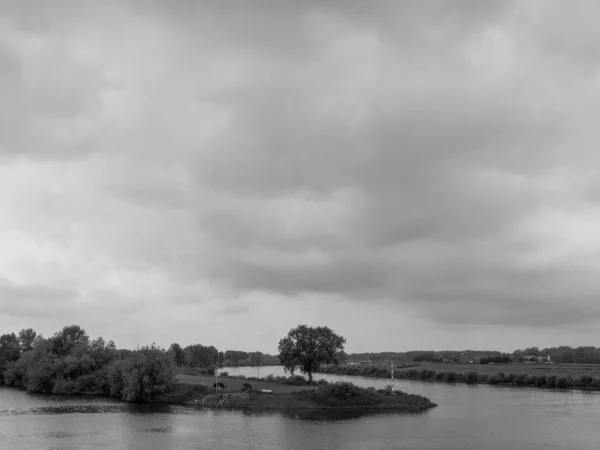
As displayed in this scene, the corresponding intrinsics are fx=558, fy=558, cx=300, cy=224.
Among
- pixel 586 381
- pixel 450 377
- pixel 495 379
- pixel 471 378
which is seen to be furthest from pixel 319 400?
pixel 450 377

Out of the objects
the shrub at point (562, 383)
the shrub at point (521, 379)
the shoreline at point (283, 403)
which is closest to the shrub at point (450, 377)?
the shrub at point (521, 379)

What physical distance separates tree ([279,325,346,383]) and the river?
2656cm

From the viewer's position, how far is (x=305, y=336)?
375 ft

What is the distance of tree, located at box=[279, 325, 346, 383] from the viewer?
370 feet

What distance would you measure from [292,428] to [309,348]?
44.2m

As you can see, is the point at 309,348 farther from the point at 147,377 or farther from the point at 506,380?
the point at 506,380

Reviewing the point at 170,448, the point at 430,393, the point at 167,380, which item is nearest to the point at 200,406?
the point at 167,380

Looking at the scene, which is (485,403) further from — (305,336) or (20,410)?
(20,410)

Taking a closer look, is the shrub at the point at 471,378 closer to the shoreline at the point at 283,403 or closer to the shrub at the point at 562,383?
the shrub at the point at 562,383

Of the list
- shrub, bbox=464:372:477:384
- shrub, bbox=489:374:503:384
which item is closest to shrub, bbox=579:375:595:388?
shrub, bbox=489:374:503:384

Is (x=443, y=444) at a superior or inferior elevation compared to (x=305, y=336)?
inferior

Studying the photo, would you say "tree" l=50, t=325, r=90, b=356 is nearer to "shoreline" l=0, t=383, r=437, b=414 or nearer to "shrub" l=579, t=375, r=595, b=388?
"shoreline" l=0, t=383, r=437, b=414

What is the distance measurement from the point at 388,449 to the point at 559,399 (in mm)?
68193

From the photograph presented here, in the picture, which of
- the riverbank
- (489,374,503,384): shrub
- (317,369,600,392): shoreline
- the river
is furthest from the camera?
(489,374,503,384): shrub
